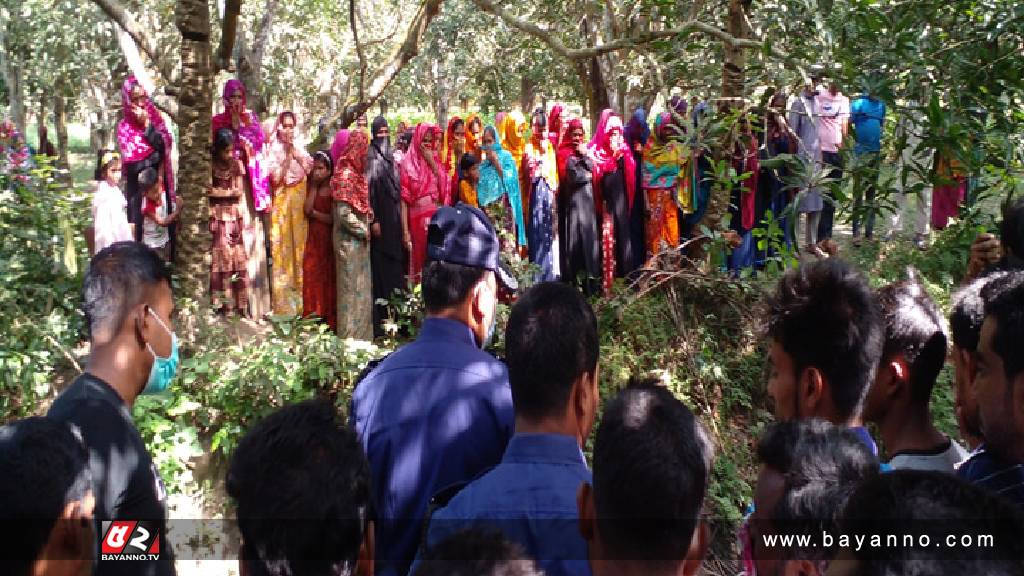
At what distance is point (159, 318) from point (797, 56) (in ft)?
9.78

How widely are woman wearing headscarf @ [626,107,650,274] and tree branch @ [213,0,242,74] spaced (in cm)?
347

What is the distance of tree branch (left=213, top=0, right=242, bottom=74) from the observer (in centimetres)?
589

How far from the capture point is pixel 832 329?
2.19 m

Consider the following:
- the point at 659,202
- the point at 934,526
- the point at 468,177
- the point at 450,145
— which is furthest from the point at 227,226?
the point at 934,526

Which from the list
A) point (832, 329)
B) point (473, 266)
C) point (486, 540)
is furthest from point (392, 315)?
point (486, 540)

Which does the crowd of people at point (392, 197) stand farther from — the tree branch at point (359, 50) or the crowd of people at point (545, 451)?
the crowd of people at point (545, 451)

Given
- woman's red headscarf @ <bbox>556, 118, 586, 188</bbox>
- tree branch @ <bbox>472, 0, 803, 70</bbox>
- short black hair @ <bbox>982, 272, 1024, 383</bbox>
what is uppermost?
tree branch @ <bbox>472, 0, 803, 70</bbox>

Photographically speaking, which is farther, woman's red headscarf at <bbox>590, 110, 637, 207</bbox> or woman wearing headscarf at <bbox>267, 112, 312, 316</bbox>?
woman's red headscarf at <bbox>590, 110, 637, 207</bbox>

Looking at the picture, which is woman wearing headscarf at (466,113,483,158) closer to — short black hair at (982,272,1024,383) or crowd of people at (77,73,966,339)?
crowd of people at (77,73,966,339)

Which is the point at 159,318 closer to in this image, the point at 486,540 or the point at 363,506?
the point at 363,506

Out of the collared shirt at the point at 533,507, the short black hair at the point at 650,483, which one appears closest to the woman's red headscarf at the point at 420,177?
the collared shirt at the point at 533,507

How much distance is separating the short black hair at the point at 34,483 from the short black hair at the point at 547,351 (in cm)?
89

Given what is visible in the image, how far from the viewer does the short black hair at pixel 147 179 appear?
6.37m

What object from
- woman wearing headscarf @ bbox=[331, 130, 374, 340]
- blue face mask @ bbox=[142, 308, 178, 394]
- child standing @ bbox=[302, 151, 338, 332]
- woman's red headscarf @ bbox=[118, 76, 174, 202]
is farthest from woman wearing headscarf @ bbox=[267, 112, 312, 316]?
blue face mask @ bbox=[142, 308, 178, 394]
